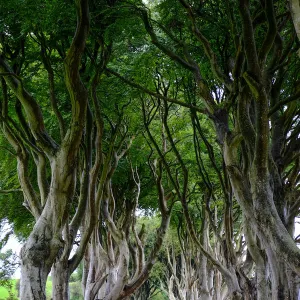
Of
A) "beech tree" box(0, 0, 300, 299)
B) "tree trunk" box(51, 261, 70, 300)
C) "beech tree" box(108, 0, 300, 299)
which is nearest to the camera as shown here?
"beech tree" box(108, 0, 300, 299)

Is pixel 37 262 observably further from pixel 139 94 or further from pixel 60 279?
pixel 139 94

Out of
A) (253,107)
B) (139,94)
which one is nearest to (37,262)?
(253,107)

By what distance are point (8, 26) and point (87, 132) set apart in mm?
1431

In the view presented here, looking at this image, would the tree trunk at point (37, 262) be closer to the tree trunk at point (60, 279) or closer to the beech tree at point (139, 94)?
the beech tree at point (139, 94)

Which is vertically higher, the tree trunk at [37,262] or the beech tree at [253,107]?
the beech tree at [253,107]

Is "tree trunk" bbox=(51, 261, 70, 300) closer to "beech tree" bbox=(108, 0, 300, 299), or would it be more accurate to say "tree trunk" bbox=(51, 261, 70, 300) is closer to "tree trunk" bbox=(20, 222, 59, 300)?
"tree trunk" bbox=(20, 222, 59, 300)

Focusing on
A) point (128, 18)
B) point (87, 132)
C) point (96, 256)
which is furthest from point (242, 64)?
point (96, 256)

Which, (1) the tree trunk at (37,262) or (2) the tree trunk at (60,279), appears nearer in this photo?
(1) the tree trunk at (37,262)

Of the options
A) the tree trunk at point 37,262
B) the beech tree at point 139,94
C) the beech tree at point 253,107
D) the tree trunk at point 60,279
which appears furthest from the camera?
the tree trunk at point 60,279

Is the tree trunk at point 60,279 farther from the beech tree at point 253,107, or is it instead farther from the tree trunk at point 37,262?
the beech tree at point 253,107

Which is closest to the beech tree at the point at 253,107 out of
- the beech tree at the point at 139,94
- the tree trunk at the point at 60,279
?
the beech tree at the point at 139,94

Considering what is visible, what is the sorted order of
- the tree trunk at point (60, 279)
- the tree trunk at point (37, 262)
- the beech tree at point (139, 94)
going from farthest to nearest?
the tree trunk at point (60, 279), the tree trunk at point (37, 262), the beech tree at point (139, 94)

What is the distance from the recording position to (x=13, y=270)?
20.8 feet

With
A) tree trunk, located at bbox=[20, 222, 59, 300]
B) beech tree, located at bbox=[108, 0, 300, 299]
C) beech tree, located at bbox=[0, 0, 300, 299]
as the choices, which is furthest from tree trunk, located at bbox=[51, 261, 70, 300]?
beech tree, located at bbox=[108, 0, 300, 299]
